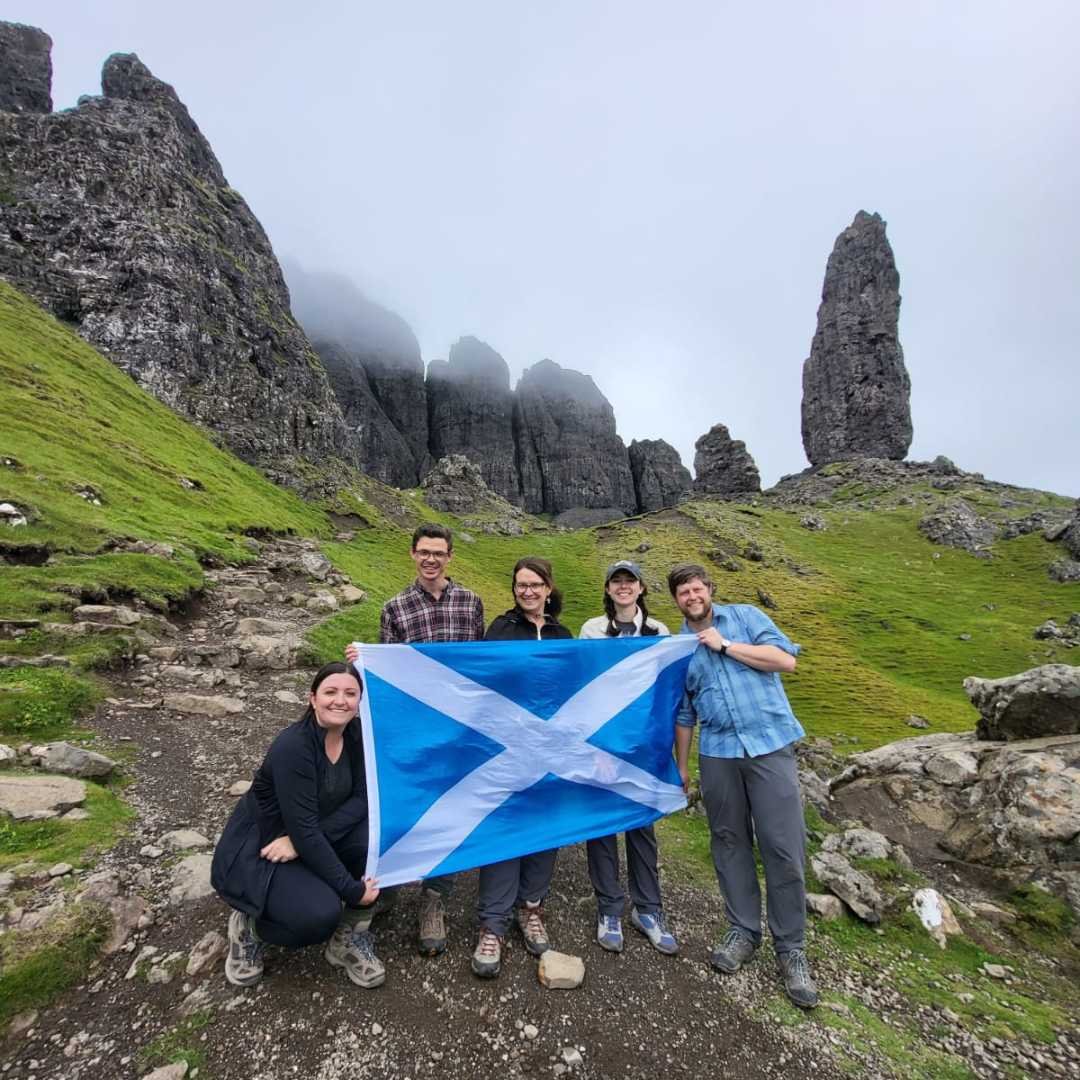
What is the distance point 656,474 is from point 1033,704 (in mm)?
122101

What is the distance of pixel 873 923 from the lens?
5.98m

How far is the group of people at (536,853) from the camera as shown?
414 centimetres

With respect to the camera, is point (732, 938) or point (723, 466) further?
point (723, 466)

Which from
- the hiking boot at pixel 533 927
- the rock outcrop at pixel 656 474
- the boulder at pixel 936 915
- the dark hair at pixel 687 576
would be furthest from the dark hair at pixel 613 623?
the rock outcrop at pixel 656 474

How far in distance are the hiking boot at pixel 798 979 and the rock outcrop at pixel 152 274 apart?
160 ft

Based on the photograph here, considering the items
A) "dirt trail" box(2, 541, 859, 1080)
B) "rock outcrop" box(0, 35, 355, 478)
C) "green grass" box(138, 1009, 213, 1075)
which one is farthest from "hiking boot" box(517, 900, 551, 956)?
"rock outcrop" box(0, 35, 355, 478)

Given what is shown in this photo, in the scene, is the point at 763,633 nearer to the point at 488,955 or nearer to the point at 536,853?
the point at 536,853

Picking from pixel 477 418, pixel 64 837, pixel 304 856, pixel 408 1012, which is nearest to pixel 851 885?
pixel 408 1012

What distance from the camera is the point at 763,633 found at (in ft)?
17.8

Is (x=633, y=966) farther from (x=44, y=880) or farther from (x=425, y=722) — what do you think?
(x=44, y=880)

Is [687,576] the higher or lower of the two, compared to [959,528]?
lower

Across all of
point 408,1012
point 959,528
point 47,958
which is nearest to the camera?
point 47,958

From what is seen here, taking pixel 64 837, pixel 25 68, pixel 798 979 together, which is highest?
pixel 25 68

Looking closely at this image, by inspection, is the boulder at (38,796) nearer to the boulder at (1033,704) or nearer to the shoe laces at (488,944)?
the shoe laces at (488,944)
